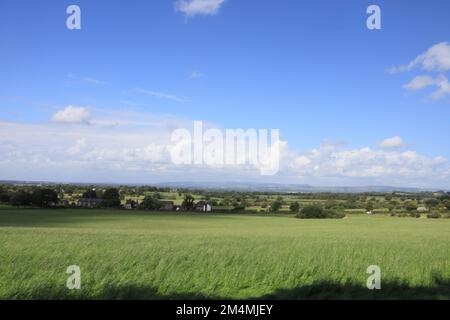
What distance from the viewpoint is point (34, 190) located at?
242ft

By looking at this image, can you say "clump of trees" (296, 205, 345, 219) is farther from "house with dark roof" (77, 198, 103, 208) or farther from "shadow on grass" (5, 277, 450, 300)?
"shadow on grass" (5, 277, 450, 300)

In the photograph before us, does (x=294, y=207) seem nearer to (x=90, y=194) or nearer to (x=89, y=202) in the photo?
(x=89, y=202)

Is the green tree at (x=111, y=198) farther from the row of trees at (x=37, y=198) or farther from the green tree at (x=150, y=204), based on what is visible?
the green tree at (x=150, y=204)

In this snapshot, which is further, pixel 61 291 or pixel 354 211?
pixel 354 211

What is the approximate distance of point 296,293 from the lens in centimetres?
1334

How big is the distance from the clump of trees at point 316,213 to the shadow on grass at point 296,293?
58459mm

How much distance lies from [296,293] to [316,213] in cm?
6109

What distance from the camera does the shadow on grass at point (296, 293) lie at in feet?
40.7

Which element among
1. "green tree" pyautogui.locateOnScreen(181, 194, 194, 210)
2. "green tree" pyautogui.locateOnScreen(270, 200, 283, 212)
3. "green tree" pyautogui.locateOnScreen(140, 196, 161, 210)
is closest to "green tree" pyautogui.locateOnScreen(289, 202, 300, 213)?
"green tree" pyautogui.locateOnScreen(270, 200, 283, 212)

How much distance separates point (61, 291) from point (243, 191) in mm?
86068

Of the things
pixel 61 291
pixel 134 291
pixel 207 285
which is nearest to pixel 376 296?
pixel 207 285

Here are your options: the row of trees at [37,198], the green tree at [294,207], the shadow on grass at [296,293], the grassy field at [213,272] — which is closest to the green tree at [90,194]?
the row of trees at [37,198]

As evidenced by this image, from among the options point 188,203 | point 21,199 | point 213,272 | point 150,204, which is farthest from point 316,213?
point 213,272
